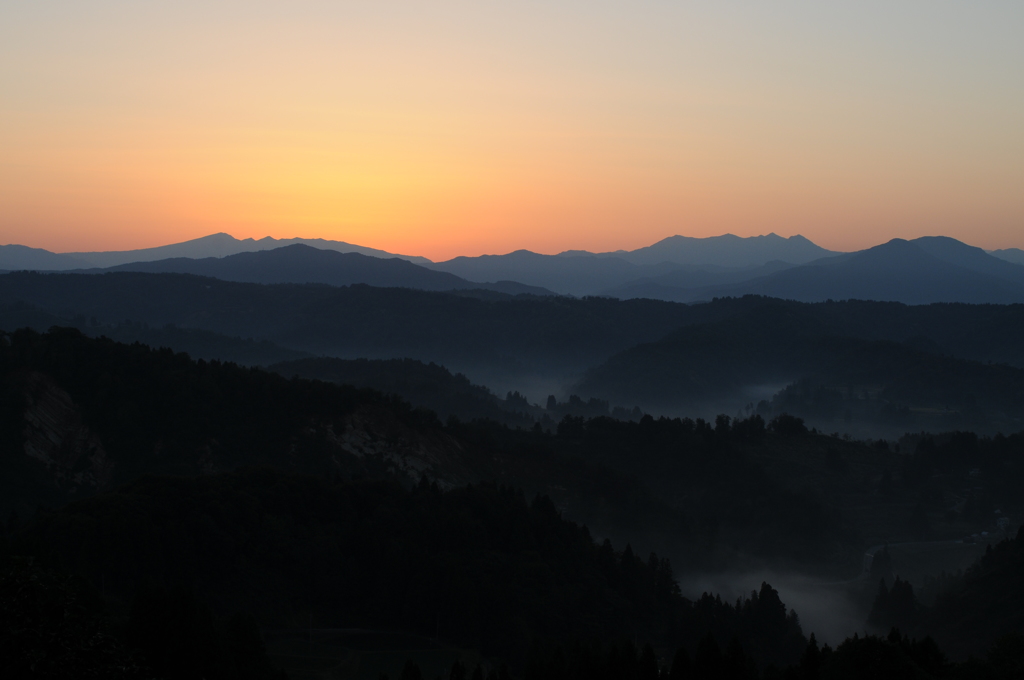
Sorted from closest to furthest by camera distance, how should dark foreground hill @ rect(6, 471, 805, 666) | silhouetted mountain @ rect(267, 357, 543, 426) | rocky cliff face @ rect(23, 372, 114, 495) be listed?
1. dark foreground hill @ rect(6, 471, 805, 666)
2. rocky cliff face @ rect(23, 372, 114, 495)
3. silhouetted mountain @ rect(267, 357, 543, 426)

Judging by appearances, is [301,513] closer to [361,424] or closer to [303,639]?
[303,639]

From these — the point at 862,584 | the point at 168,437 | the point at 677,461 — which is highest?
the point at 168,437

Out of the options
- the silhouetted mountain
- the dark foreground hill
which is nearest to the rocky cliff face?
the dark foreground hill

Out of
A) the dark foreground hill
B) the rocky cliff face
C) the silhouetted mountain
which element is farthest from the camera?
the silhouetted mountain

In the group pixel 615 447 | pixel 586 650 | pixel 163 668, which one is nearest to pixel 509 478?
pixel 615 447

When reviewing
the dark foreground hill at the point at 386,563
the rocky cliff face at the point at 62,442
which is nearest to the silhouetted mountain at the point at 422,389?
the rocky cliff face at the point at 62,442

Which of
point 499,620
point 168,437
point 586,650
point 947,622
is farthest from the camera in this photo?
point 168,437

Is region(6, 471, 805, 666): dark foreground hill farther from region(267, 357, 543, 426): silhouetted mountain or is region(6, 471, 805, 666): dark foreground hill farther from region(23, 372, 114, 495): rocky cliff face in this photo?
region(267, 357, 543, 426): silhouetted mountain

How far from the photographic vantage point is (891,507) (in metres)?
133

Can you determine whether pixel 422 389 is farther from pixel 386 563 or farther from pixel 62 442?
pixel 386 563

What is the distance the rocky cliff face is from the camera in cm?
8300

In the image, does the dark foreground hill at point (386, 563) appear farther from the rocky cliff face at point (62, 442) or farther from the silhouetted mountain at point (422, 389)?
the silhouetted mountain at point (422, 389)

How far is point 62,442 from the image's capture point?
86.5 metres

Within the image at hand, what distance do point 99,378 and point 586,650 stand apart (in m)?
69.5
